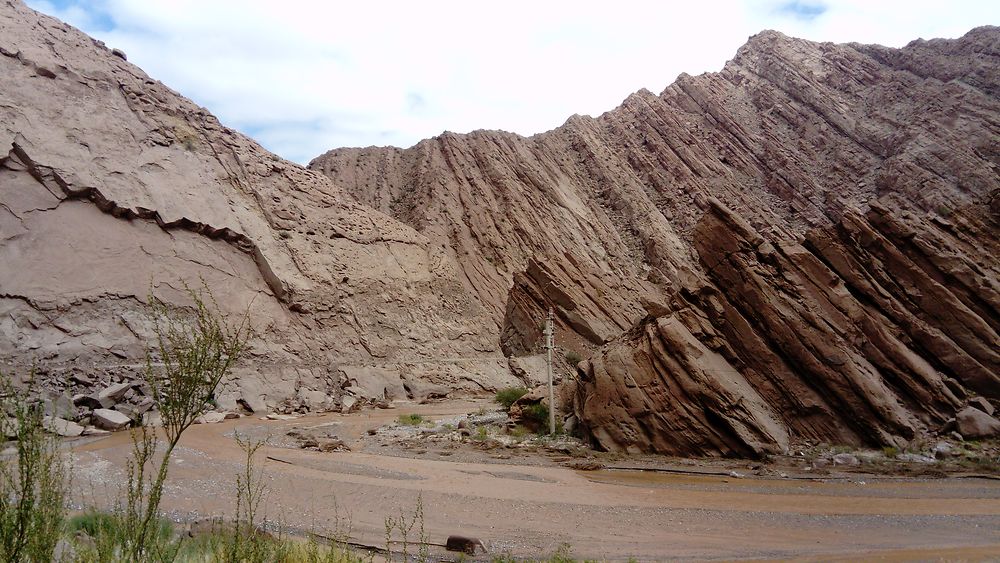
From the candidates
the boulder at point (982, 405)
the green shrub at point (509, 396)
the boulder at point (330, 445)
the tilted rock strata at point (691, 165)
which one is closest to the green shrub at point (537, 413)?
the green shrub at point (509, 396)

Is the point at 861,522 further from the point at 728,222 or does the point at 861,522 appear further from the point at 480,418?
the point at 480,418

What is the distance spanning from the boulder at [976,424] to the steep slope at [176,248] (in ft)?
81.2

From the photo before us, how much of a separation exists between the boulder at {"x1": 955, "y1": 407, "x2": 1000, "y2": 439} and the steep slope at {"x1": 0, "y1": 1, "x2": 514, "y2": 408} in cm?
2476

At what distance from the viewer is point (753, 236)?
2073cm

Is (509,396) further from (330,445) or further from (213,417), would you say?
(213,417)

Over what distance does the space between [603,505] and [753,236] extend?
12427 millimetres

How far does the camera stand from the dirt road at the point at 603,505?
929 centimetres

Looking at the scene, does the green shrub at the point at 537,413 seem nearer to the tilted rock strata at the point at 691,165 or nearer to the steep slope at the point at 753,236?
the steep slope at the point at 753,236

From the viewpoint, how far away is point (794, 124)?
200 feet

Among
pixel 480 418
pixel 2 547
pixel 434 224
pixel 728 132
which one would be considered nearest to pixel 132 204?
pixel 480 418

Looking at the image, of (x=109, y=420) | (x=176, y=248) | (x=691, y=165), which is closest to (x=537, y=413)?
(x=109, y=420)

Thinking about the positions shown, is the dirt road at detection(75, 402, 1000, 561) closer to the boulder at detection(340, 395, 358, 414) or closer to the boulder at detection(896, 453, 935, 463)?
the boulder at detection(896, 453, 935, 463)

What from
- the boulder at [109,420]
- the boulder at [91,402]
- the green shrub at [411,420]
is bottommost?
the green shrub at [411,420]

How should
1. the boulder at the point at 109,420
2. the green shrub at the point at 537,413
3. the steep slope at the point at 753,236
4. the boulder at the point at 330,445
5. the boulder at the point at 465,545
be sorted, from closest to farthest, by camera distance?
1. the boulder at the point at 465,545
2. the steep slope at the point at 753,236
3. the boulder at the point at 330,445
4. the boulder at the point at 109,420
5. the green shrub at the point at 537,413
